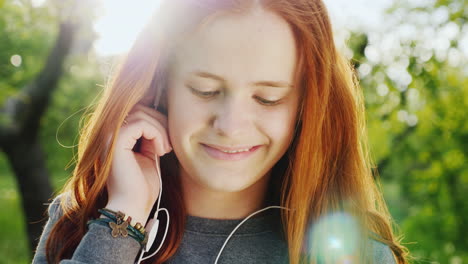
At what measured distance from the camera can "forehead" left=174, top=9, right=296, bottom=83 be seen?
1.74 metres

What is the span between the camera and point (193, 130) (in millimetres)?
1847

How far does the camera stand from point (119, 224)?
72.2 inches

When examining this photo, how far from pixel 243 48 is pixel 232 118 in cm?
24

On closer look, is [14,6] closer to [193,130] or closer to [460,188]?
[193,130]

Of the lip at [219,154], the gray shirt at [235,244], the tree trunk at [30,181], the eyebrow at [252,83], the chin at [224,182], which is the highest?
the eyebrow at [252,83]

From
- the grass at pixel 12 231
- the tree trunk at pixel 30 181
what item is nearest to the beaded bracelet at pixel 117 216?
the tree trunk at pixel 30 181

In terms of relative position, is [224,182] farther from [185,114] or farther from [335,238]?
[335,238]

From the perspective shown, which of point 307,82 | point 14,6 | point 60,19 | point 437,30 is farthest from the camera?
point 437,30

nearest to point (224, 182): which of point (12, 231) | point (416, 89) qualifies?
point (416, 89)

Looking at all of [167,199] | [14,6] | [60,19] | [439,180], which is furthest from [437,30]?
[167,199]

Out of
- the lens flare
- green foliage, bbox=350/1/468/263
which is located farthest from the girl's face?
green foliage, bbox=350/1/468/263

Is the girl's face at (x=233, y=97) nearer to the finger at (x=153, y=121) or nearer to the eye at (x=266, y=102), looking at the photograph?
the eye at (x=266, y=102)

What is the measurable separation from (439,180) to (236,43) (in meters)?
5.98

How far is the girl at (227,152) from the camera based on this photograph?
179 centimetres
